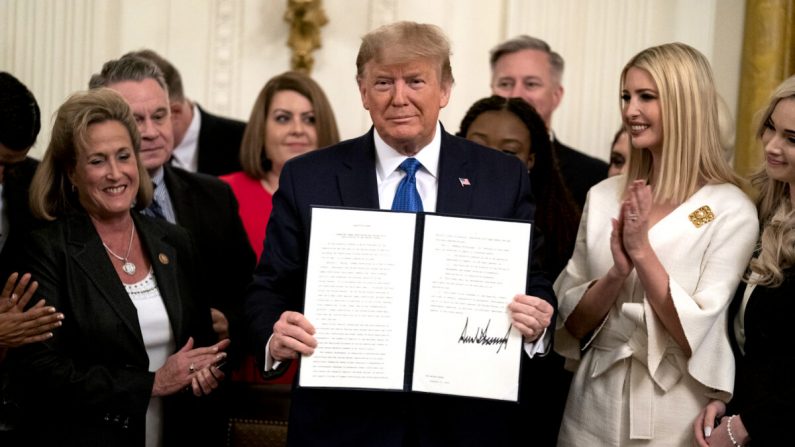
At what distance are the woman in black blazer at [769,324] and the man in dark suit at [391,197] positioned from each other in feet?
2.12

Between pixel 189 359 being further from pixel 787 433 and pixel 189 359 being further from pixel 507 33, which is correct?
pixel 507 33

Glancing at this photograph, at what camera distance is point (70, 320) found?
376cm

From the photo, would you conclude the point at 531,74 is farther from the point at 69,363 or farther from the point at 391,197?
the point at 69,363

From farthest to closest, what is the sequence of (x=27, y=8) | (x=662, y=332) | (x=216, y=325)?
(x=27, y=8), (x=216, y=325), (x=662, y=332)

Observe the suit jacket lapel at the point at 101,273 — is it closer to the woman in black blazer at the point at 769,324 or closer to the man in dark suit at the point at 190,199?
the man in dark suit at the point at 190,199

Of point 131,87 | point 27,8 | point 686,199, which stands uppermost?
point 27,8

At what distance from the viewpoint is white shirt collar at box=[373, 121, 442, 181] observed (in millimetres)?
3428

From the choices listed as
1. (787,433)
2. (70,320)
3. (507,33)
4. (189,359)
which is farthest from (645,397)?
(507,33)

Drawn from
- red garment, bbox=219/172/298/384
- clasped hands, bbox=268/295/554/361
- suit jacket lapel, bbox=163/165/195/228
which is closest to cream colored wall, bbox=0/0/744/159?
red garment, bbox=219/172/298/384

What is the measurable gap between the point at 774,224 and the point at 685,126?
402 mm

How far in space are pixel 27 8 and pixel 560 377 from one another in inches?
146

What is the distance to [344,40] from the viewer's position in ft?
22.2

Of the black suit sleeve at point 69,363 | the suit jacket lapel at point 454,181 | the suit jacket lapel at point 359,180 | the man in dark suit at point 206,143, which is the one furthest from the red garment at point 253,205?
the suit jacket lapel at point 454,181

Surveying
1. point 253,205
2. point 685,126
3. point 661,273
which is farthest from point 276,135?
point 661,273
